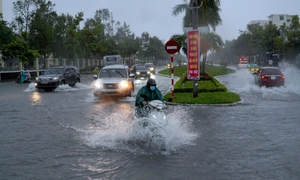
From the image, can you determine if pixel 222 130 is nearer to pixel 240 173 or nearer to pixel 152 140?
pixel 152 140

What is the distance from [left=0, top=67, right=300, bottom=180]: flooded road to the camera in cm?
662

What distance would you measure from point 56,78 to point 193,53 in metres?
12.2

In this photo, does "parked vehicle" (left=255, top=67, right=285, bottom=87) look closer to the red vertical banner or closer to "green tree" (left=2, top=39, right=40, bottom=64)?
the red vertical banner

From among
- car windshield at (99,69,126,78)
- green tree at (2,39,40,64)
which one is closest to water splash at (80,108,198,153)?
car windshield at (99,69,126,78)

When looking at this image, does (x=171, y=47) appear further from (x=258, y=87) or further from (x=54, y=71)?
(x=54, y=71)

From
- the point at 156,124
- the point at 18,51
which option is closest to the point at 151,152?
the point at 156,124

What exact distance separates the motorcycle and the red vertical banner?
9.93 metres

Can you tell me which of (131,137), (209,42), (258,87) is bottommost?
(131,137)

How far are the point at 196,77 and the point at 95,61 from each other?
7145 centimetres

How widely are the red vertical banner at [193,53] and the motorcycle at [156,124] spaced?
32.6 ft

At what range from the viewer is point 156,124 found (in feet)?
26.5

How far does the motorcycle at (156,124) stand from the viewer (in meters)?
8.08

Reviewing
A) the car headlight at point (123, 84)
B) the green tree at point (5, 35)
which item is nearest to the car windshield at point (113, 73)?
the car headlight at point (123, 84)

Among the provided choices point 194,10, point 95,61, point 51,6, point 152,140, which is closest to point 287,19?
point 95,61
